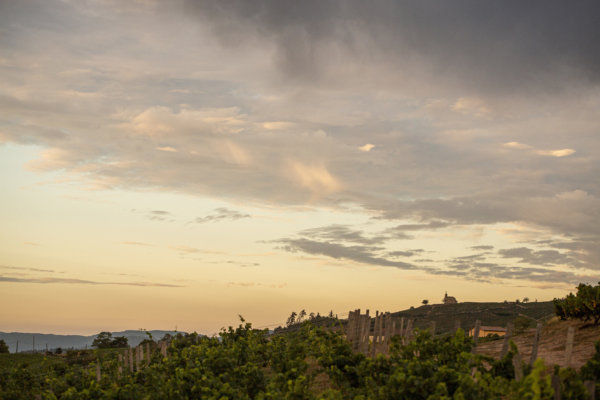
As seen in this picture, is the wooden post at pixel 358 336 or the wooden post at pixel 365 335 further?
the wooden post at pixel 358 336

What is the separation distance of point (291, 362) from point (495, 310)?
3887 inches

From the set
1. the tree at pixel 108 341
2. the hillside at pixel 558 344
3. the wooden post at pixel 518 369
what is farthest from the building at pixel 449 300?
the wooden post at pixel 518 369

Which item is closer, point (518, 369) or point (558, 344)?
point (518, 369)

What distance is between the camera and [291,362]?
17953 mm

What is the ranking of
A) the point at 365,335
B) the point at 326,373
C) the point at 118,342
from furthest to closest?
the point at 118,342 → the point at 365,335 → the point at 326,373

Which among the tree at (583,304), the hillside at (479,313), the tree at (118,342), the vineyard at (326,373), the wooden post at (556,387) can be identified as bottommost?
the tree at (118,342)

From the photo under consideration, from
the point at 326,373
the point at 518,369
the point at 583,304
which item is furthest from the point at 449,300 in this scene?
the point at 518,369

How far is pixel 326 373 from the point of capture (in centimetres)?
1966

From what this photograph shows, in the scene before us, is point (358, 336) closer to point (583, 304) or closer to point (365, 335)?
point (365, 335)

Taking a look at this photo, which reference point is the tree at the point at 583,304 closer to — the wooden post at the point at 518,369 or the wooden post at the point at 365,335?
the wooden post at the point at 365,335

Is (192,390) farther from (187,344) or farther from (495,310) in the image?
(495,310)

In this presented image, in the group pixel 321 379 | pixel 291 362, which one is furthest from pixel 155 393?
pixel 321 379

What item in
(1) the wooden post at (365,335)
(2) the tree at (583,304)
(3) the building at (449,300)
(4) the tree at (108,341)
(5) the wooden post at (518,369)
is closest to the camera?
(5) the wooden post at (518,369)

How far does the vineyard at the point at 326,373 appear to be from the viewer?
12047 mm
